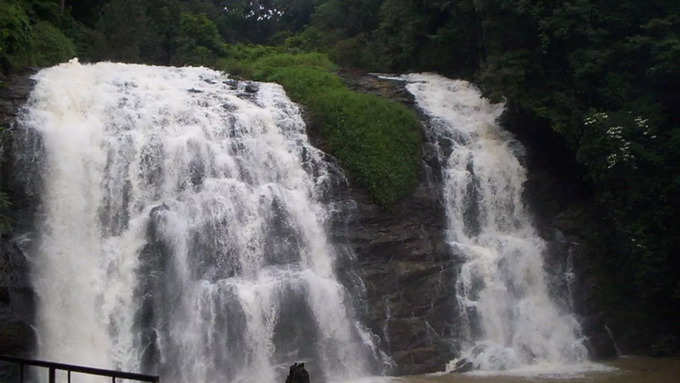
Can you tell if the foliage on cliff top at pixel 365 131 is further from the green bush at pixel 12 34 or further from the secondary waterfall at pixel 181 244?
the green bush at pixel 12 34

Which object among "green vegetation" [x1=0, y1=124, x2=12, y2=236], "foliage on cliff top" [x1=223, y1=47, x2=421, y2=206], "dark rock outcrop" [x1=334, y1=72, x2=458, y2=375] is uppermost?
"foliage on cliff top" [x1=223, y1=47, x2=421, y2=206]

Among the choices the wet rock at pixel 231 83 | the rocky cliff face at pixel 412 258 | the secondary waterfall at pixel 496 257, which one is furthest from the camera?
the wet rock at pixel 231 83

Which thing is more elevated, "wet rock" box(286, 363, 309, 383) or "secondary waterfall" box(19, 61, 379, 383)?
"secondary waterfall" box(19, 61, 379, 383)

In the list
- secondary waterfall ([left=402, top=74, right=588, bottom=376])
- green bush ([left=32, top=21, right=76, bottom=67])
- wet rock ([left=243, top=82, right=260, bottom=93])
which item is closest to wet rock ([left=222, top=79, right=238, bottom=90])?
wet rock ([left=243, top=82, right=260, bottom=93])

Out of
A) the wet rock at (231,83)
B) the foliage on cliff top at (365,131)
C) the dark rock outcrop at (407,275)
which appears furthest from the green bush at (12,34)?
the dark rock outcrop at (407,275)

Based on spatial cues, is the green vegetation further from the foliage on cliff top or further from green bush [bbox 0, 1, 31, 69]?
the foliage on cliff top

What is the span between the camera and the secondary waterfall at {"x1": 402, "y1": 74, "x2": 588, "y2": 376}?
54.4 ft

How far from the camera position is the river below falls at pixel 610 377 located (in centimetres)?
1469

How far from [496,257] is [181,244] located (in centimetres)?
720

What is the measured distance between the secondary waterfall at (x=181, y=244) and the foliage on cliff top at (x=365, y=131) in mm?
932

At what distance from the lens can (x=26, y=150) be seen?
15555 mm

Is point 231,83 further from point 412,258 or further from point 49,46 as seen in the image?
point 412,258

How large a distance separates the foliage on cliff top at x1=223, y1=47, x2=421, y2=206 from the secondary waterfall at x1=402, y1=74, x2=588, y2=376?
898mm

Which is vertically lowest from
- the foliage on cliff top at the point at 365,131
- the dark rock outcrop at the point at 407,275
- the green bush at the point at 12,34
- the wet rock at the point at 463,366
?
the wet rock at the point at 463,366
